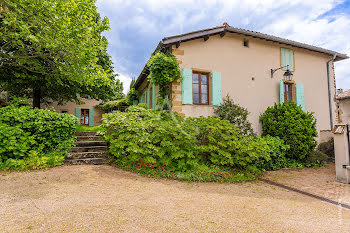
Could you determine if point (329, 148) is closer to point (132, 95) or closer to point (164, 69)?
point (164, 69)

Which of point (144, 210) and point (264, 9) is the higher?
→ point (264, 9)

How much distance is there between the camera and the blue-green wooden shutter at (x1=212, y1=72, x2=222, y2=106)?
700 cm

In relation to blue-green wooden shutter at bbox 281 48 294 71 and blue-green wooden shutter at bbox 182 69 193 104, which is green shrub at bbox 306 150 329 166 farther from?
blue-green wooden shutter at bbox 182 69 193 104

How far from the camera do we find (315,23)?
4789mm

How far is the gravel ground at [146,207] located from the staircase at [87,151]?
953mm

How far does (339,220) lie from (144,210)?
282 cm

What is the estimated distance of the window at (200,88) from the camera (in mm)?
7012

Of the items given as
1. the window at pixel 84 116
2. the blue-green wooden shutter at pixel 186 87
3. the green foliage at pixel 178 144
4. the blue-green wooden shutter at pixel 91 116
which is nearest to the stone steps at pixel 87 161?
the green foliage at pixel 178 144

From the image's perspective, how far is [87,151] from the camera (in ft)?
19.1

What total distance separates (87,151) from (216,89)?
489 centimetres

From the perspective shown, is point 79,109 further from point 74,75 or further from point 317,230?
point 317,230

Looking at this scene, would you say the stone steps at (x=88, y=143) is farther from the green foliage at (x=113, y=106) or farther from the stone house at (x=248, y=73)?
the green foliage at (x=113, y=106)

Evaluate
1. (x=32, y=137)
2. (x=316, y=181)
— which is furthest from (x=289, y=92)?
(x=32, y=137)

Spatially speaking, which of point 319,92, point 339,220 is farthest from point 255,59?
A: point 339,220
